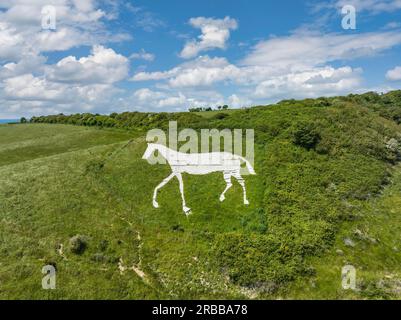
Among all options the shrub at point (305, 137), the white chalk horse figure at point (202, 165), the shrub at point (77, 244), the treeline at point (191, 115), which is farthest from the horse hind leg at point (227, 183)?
the treeline at point (191, 115)

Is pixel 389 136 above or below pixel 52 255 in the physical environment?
above

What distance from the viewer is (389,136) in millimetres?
44125

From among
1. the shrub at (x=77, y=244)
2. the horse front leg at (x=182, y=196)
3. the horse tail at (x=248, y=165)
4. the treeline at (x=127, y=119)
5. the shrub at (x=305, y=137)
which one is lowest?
the shrub at (x=77, y=244)

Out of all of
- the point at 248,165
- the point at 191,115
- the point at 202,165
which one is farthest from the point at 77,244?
the point at 191,115

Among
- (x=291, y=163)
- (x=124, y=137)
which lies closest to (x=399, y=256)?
(x=291, y=163)

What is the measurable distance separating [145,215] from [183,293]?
886 cm

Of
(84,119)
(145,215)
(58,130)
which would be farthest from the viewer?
(84,119)

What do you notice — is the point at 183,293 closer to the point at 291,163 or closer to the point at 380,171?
the point at 291,163

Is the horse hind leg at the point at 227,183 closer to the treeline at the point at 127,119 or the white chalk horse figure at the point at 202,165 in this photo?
the white chalk horse figure at the point at 202,165

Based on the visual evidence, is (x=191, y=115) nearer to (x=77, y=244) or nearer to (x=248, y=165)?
(x=248, y=165)

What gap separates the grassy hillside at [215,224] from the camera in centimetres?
2147

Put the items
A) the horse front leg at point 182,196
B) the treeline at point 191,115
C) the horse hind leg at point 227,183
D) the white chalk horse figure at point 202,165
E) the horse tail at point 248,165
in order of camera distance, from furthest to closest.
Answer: the treeline at point 191,115 → the horse tail at point 248,165 → the white chalk horse figure at point 202,165 → the horse hind leg at point 227,183 → the horse front leg at point 182,196

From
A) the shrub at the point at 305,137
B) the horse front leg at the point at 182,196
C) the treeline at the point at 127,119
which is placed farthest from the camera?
the treeline at the point at 127,119

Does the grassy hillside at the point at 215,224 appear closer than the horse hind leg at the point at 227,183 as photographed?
Yes
